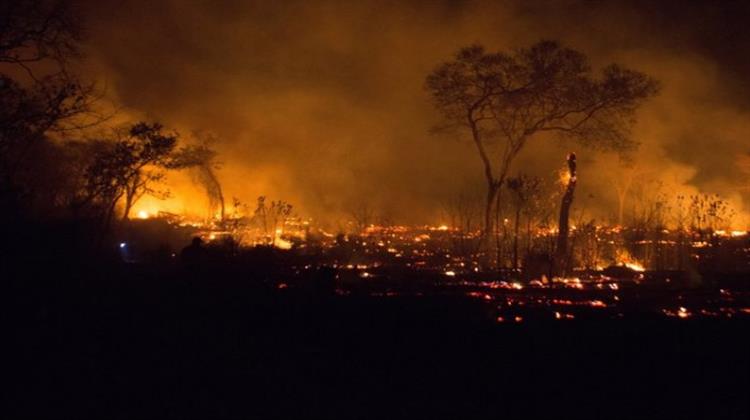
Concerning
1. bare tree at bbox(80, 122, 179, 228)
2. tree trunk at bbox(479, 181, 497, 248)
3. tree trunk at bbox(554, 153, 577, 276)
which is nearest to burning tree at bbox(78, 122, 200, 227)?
bare tree at bbox(80, 122, 179, 228)

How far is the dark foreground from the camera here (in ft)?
15.4

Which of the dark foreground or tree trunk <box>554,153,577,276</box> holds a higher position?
tree trunk <box>554,153,577,276</box>

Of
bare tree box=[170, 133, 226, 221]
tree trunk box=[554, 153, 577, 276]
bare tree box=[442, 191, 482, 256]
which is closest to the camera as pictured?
tree trunk box=[554, 153, 577, 276]

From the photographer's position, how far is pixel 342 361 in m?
5.81

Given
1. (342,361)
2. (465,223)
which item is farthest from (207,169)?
(342,361)

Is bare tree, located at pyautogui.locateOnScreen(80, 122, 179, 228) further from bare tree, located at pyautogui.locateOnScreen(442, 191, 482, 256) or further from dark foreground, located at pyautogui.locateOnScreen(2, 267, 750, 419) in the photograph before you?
bare tree, located at pyautogui.locateOnScreen(442, 191, 482, 256)

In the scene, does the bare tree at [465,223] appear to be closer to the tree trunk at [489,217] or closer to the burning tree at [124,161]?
the tree trunk at [489,217]

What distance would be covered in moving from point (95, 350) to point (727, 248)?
14.9 m

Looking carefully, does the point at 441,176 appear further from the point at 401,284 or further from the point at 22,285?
the point at 22,285

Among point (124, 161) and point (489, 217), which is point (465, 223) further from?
point (124, 161)

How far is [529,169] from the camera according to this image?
80.4 ft

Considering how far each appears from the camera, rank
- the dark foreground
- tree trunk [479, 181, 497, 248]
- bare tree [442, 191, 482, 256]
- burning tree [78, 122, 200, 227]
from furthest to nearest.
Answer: bare tree [442, 191, 482, 256] → tree trunk [479, 181, 497, 248] → burning tree [78, 122, 200, 227] → the dark foreground

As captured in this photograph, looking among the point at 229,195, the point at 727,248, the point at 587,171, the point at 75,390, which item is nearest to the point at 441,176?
the point at 587,171

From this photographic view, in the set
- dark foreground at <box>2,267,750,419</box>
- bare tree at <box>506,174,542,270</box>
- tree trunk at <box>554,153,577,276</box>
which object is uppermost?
bare tree at <box>506,174,542,270</box>
